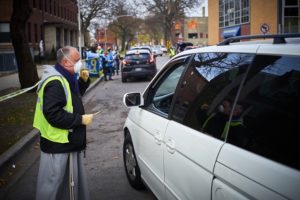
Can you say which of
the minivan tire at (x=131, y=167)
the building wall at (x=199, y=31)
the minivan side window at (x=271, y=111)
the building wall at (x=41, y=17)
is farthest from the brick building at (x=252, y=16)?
the building wall at (x=199, y=31)

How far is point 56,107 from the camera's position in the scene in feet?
11.8

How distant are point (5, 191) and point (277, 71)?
4.08 meters

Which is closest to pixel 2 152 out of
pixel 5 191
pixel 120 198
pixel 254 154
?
pixel 5 191

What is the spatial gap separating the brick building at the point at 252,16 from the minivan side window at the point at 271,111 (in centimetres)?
2489

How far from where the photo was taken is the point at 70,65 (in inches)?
149

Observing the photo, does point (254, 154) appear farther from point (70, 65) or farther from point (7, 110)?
point (7, 110)

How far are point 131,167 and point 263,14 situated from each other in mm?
32340

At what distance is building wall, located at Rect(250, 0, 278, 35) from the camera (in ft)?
111

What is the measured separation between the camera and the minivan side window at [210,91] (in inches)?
108

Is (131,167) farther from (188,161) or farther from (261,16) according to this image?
(261,16)

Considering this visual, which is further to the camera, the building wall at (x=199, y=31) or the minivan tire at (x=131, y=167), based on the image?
the building wall at (x=199, y=31)

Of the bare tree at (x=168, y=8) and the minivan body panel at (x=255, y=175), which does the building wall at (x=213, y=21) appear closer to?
the bare tree at (x=168, y=8)

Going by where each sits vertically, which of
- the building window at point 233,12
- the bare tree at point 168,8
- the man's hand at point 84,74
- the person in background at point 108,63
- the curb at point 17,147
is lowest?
the curb at point 17,147

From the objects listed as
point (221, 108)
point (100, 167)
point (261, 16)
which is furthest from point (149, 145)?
point (261, 16)
